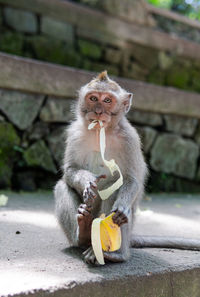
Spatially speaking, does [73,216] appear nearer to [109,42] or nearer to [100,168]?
[100,168]

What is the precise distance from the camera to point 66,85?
4875 millimetres

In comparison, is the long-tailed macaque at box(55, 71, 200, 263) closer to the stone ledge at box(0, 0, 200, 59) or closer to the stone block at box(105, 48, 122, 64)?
the stone ledge at box(0, 0, 200, 59)

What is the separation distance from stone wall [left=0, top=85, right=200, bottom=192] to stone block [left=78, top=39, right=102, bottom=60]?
77.0 inches

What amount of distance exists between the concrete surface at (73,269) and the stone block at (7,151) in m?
1.29

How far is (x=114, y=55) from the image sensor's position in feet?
23.4

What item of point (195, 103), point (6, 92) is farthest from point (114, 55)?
point (6, 92)

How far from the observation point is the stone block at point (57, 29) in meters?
6.50

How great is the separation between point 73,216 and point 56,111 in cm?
267

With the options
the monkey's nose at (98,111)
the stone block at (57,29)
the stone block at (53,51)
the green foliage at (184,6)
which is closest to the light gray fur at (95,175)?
the monkey's nose at (98,111)

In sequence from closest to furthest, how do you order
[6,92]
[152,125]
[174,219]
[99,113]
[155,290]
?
[155,290], [99,113], [174,219], [6,92], [152,125]

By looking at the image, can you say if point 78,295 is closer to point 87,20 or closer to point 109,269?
point 109,269

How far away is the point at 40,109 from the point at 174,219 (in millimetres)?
2157

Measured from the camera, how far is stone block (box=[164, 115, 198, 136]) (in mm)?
5863

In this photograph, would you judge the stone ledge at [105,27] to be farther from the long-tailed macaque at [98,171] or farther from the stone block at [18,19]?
the long-tailed macaque at [98,171]
